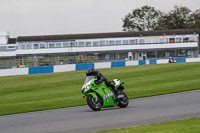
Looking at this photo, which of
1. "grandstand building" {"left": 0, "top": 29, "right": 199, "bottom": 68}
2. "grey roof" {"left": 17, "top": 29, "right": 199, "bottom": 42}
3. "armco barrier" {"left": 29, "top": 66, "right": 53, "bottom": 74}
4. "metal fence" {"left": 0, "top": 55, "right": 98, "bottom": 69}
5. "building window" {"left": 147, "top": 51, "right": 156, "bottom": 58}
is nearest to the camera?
"armco barrier" {"left": 29, "top": 66, "right": 53, "bottom": 74}

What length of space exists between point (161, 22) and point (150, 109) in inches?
3580

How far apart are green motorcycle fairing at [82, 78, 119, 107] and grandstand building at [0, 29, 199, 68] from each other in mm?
58501

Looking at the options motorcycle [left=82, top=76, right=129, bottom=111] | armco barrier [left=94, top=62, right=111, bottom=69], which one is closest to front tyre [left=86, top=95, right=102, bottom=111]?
motorcycle [left=82, top=76, right=129, bottom=111]

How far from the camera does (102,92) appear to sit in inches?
483

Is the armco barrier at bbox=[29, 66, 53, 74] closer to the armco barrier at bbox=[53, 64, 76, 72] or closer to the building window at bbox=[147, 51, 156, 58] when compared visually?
the armco barrier at bbox=[53, 64, 76, 72]

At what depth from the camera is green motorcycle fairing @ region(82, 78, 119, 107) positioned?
39.5 feet

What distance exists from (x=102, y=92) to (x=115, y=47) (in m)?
60.5

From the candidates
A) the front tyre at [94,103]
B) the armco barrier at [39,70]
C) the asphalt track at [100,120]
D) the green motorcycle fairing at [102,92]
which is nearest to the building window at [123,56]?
the armco barrier at [39,70]

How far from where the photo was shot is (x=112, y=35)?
247 feet

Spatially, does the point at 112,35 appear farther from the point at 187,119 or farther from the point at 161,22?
the point at 187,119

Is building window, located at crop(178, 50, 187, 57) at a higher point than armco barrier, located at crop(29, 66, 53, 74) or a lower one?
higher

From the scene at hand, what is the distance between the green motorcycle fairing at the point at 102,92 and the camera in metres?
12.0

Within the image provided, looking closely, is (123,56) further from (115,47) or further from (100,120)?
(100,120)

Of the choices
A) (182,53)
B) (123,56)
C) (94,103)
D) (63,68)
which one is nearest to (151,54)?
(123,56)
